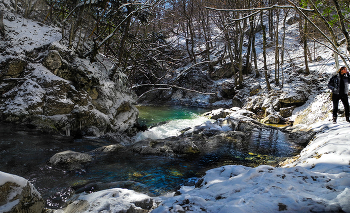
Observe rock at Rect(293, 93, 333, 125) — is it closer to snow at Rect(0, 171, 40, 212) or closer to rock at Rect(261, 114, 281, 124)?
rock at Rect(261, 114, 281, 124)

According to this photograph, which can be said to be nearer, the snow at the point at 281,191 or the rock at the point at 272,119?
the snow at the point at 281,191

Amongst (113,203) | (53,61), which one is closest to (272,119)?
(113,203)

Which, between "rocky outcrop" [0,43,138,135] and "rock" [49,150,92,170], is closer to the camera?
"rock" [49,150,92,170]

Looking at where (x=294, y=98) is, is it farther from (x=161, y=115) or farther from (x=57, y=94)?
(x=57, y=94)

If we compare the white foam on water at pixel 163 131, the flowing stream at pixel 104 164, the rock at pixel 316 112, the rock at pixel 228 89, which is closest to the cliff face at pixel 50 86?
the flowing stream at pixel 104 164

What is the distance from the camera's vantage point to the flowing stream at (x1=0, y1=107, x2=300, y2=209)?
13.0 ft

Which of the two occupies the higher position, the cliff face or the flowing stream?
the cliff face

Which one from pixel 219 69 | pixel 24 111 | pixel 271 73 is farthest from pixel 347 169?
pixel 219 69

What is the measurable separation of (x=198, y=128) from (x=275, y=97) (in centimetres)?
698

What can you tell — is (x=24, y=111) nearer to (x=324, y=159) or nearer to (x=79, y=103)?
(x=79, y=103)

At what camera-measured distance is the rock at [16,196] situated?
2297 mm

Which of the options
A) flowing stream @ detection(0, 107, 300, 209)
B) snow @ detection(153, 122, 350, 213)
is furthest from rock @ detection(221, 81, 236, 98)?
snow @ detection(153, 122, 350, 213)

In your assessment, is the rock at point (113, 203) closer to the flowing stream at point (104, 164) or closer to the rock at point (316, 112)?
the flowing stream at point (104, 164)

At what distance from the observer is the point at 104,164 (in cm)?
511
